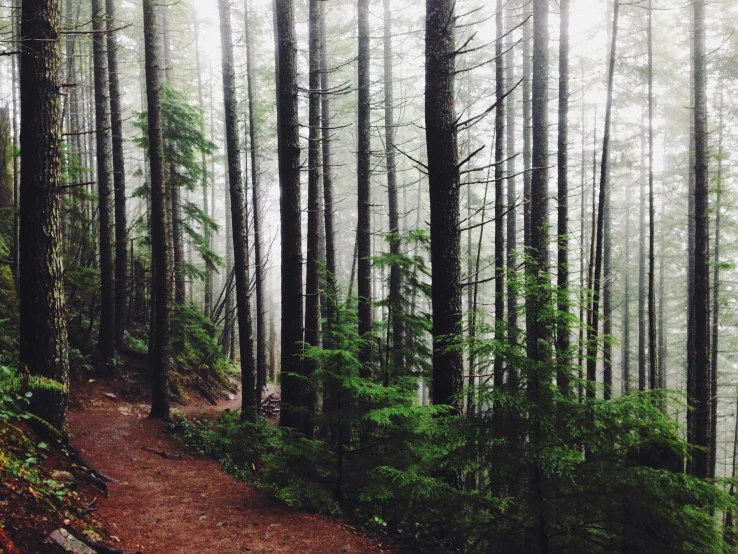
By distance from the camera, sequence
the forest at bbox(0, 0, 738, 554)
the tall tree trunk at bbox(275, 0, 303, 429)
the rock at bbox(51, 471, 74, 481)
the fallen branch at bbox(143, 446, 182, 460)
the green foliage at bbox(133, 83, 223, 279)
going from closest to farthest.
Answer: the forest at bbox(0, 0, 738, 554) → the rock at bbox(51, 471, 74, 481) → the tall tree trunk at bbox(275, 0, 303, 429) → the fallen branch at bbox(143, 446, 182, 460) → the green foliage at bbox(133, 83, 223, 279)

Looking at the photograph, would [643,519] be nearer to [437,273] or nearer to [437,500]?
[437,500]

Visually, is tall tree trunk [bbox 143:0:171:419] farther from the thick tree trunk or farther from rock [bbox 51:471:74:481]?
rock [bbox 51:471:74:481]

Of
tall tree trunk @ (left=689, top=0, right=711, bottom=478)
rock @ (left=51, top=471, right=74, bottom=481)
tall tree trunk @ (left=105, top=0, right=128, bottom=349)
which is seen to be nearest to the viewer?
rock @ (left=51, top=471, right=74, bottom=481)

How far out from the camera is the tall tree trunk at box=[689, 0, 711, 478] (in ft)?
32.3

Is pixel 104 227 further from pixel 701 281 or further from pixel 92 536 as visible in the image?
pixel 701 281

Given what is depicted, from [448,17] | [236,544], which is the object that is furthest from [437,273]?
[236,544]

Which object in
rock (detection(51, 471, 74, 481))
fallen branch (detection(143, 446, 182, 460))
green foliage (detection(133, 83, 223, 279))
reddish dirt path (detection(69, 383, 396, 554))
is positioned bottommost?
fallen branch (detection(143, 446, 182, 460))

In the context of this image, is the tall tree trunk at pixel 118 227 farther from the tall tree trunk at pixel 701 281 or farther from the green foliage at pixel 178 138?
the tall tree trunk at pixel 701 281

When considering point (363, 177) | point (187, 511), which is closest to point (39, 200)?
point (187, 511)

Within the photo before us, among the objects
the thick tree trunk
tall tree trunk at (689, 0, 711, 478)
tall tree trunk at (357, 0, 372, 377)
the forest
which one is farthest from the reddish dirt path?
tall tree trunk at (689, 0, 711, 478)

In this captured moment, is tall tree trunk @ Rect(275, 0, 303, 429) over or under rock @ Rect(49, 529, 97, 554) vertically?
over

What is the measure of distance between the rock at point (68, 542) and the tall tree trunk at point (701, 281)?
11.4 metres

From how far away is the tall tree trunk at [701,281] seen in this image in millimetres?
9859

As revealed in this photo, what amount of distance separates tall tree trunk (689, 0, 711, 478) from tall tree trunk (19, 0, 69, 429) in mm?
12313
